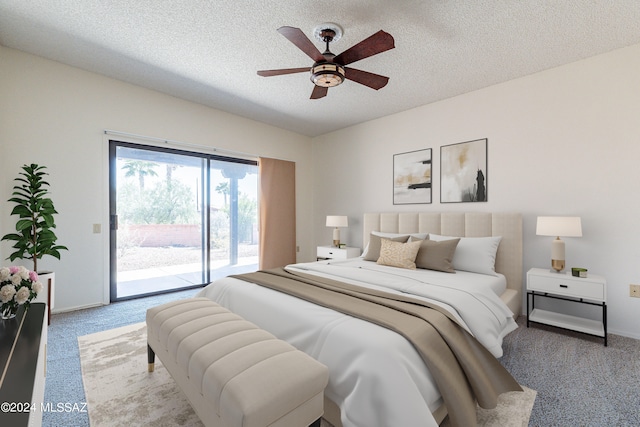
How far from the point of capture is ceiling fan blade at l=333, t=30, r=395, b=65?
186 cm

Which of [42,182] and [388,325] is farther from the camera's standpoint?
[42,182]

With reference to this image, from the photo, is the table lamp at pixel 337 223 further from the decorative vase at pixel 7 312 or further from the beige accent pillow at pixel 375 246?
the decorative vase at pixel 7 312

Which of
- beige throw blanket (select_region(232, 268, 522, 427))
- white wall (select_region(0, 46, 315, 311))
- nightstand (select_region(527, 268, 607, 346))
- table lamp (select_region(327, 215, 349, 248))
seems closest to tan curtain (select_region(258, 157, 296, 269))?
table lamp (select_region(327, 215, 349, 248))

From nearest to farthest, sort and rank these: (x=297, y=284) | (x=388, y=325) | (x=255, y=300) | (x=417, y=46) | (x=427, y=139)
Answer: (x=388, y=325) → (x=255, y=300) → (x=297, y=284) → (x=417, y=46) → (x=427, y=139)

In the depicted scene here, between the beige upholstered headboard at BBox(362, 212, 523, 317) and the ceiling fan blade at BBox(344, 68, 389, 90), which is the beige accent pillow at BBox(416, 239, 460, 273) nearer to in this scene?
the beige upholstered headboard at BBox(362, 212, 523, 317)

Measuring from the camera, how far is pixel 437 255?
9.47ft

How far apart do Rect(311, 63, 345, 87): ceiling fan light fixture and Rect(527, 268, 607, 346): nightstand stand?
8.62 feet

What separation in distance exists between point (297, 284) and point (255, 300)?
0.37 metres

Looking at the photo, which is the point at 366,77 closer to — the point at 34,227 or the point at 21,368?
the point at 21,368

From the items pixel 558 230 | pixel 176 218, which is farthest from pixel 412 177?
pixel 176 218

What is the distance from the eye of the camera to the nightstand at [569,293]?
245cm

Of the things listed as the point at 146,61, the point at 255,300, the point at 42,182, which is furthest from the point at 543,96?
the point at 42,182

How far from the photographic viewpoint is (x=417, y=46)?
2.62 m

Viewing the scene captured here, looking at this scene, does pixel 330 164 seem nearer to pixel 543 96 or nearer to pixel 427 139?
pixel 427 139
